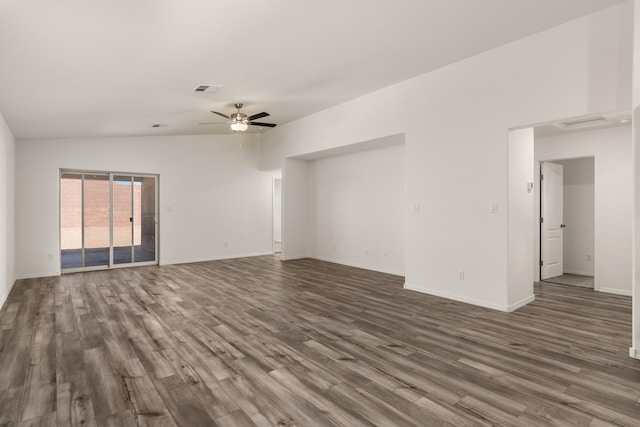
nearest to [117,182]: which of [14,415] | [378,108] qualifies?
[378,108]

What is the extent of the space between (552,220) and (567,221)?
3.04 ft

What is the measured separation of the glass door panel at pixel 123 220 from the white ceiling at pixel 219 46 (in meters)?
2.14

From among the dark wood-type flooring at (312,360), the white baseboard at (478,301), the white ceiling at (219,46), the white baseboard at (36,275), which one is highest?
the white ceiling at (219,46)

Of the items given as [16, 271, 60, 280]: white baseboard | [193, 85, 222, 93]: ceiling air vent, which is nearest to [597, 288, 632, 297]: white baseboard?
[193, 85, 222, 93]: ceiling air vent

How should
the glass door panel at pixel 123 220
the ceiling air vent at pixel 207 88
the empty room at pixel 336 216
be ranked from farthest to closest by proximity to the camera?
the glass door panel at pixel 123 220, the ceiling air vent at pixel 207 88, the empty room at pixel 336 216

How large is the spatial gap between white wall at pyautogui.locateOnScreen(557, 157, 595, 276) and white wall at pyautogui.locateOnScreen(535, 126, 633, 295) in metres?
1.49

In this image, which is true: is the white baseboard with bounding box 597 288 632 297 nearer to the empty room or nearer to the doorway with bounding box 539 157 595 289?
the empty room

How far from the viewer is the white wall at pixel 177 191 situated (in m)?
6.66

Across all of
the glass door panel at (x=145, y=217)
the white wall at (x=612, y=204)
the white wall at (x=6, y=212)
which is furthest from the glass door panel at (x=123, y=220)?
the white wall at (x=612, y=204)

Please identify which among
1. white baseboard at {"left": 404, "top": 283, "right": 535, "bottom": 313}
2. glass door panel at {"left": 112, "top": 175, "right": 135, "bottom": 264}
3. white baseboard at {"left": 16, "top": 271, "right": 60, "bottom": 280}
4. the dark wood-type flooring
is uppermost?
glass door panel at {"left": 112, "top": 175, "right": 135, "bottom": 264}

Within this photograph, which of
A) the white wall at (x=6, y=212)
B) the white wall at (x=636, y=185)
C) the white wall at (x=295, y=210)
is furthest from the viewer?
the white wall at (x=295, y=210)

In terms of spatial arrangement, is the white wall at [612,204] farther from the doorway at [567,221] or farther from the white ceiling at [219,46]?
the white ceiling at [219,46]

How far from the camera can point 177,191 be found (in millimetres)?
8219

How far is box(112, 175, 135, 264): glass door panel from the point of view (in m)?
7.56
